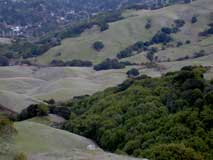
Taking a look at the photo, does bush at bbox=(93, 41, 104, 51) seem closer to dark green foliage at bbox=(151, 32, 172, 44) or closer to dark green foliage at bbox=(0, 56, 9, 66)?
dark green foliage at bbox=(151, 32, 172, 44)

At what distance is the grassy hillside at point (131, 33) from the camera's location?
145 m

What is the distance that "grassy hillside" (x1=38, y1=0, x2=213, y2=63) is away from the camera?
145 metres

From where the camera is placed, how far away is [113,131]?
44.6 m

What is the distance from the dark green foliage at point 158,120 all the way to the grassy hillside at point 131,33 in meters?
85.4

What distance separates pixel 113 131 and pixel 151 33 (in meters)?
110

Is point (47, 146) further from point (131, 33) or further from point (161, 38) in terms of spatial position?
point (131, 33)

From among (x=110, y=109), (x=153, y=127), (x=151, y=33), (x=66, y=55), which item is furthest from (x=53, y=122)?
(x=151, y=33)

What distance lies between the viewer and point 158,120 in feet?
138

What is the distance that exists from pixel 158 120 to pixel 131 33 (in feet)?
370

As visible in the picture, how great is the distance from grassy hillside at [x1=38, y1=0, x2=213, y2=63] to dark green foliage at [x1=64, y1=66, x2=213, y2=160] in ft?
280

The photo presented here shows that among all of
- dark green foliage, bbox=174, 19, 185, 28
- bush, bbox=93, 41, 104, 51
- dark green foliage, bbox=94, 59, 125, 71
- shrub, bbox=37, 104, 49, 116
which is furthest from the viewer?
dark green foliage, bbox=174, 19, 185, 28

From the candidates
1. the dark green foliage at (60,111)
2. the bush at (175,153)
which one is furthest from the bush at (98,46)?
the bush at (175,153)

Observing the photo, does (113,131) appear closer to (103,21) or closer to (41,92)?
(41,92)

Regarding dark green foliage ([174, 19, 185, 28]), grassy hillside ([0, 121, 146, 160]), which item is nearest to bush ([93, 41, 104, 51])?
dark green foliage ([174, 19, 185, 28])
